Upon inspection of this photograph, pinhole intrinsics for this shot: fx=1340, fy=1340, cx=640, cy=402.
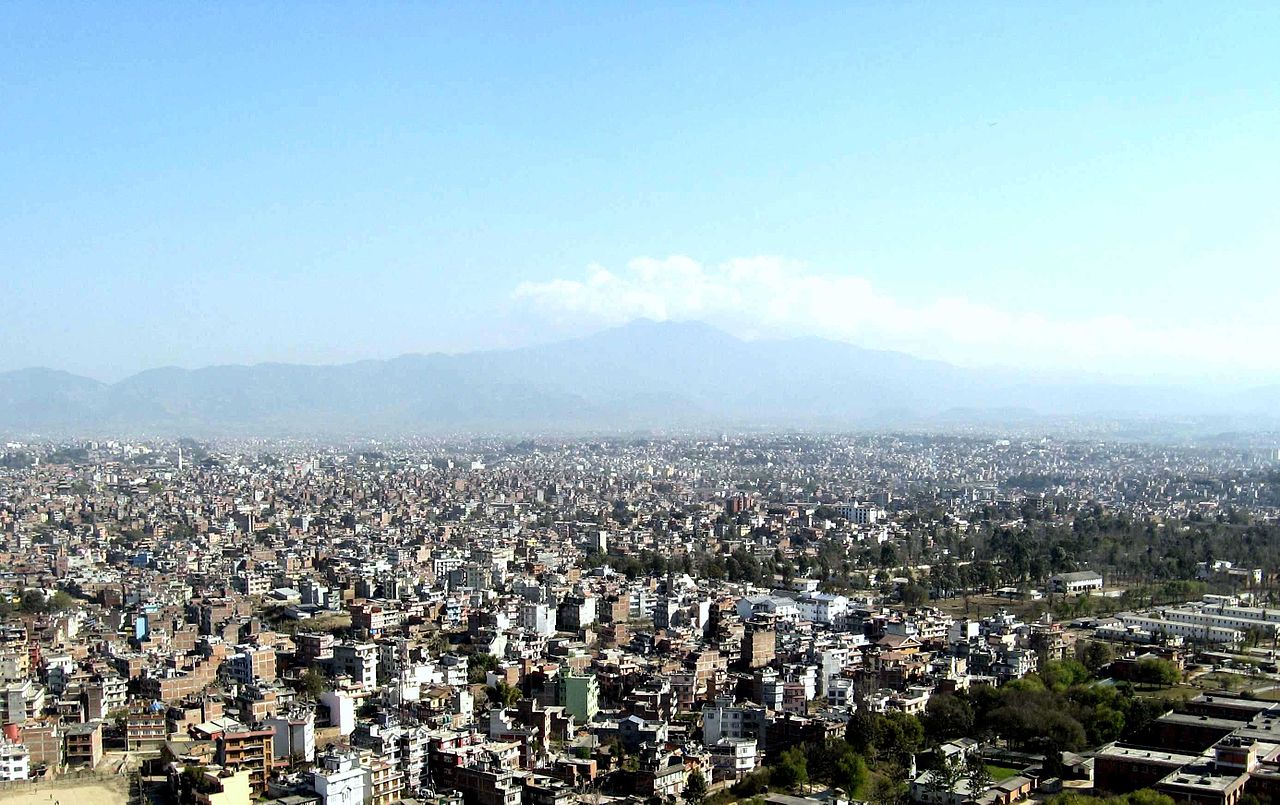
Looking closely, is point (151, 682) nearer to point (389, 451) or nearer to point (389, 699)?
point (389, 699)

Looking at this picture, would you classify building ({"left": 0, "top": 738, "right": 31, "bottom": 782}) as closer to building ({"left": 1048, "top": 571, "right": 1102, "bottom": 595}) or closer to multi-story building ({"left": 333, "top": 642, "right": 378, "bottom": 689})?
multi-story building ({"left": 333, "top": 642, "right": 378, "bottom": 689})

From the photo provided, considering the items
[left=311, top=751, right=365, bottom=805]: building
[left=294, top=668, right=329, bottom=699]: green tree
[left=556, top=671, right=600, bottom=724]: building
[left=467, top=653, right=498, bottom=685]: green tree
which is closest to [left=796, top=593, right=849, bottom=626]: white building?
[left=467, top=653, right=498, bottom=685]: green tree

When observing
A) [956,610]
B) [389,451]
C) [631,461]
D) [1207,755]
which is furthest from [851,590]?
[389,451]

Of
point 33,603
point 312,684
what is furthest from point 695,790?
point 33,603

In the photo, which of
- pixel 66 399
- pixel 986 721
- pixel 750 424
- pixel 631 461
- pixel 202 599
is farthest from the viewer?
pixel 66 399

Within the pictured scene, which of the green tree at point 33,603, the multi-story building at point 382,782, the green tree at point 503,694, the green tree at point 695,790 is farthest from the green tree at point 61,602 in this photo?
the green tree at point 695,790

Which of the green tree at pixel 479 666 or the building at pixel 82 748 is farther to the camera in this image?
the green tree at pixel 479 666

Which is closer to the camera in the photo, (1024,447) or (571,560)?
(571,560)

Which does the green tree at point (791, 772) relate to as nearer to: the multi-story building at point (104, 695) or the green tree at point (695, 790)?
the green tree at point (695, 790)
